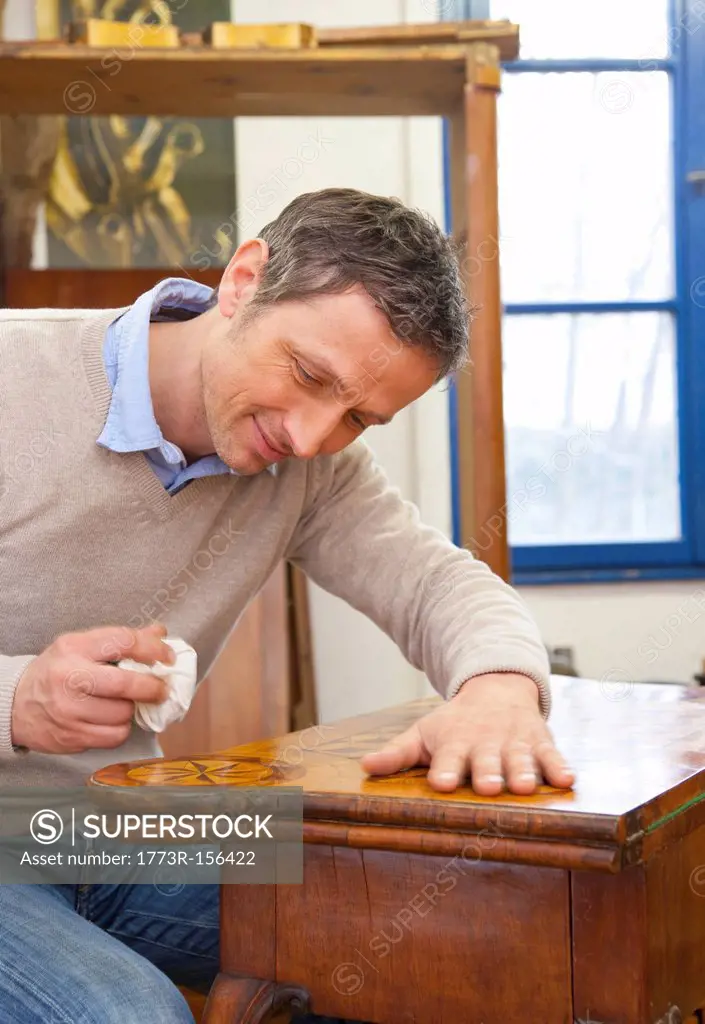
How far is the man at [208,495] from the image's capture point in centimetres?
119

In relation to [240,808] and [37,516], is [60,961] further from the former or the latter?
[37,516]

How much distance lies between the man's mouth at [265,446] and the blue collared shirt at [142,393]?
6 centimetres

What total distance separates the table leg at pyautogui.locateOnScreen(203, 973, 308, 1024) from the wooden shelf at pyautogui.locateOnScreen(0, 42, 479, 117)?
5.70 feet

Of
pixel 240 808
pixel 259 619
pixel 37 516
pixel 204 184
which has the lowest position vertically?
pixel 259 619

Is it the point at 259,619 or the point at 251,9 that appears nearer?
the point at 259,619

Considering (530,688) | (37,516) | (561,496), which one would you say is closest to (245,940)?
(530,688)

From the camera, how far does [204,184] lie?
3.31 m

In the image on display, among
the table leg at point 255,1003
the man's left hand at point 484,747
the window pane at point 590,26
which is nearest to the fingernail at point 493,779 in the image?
the man's left hand at point 484,747

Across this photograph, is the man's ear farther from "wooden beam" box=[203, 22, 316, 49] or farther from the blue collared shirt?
"wooden beam" box=[203, 22, 316, 49]

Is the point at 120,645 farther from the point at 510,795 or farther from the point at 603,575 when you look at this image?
the point at 603,575

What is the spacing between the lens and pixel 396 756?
3.31ft

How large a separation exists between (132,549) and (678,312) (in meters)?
2.43

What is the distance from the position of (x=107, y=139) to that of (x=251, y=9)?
0.55 metres

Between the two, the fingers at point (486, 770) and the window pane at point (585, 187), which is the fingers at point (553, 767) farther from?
the window pane at point (585, 187)
